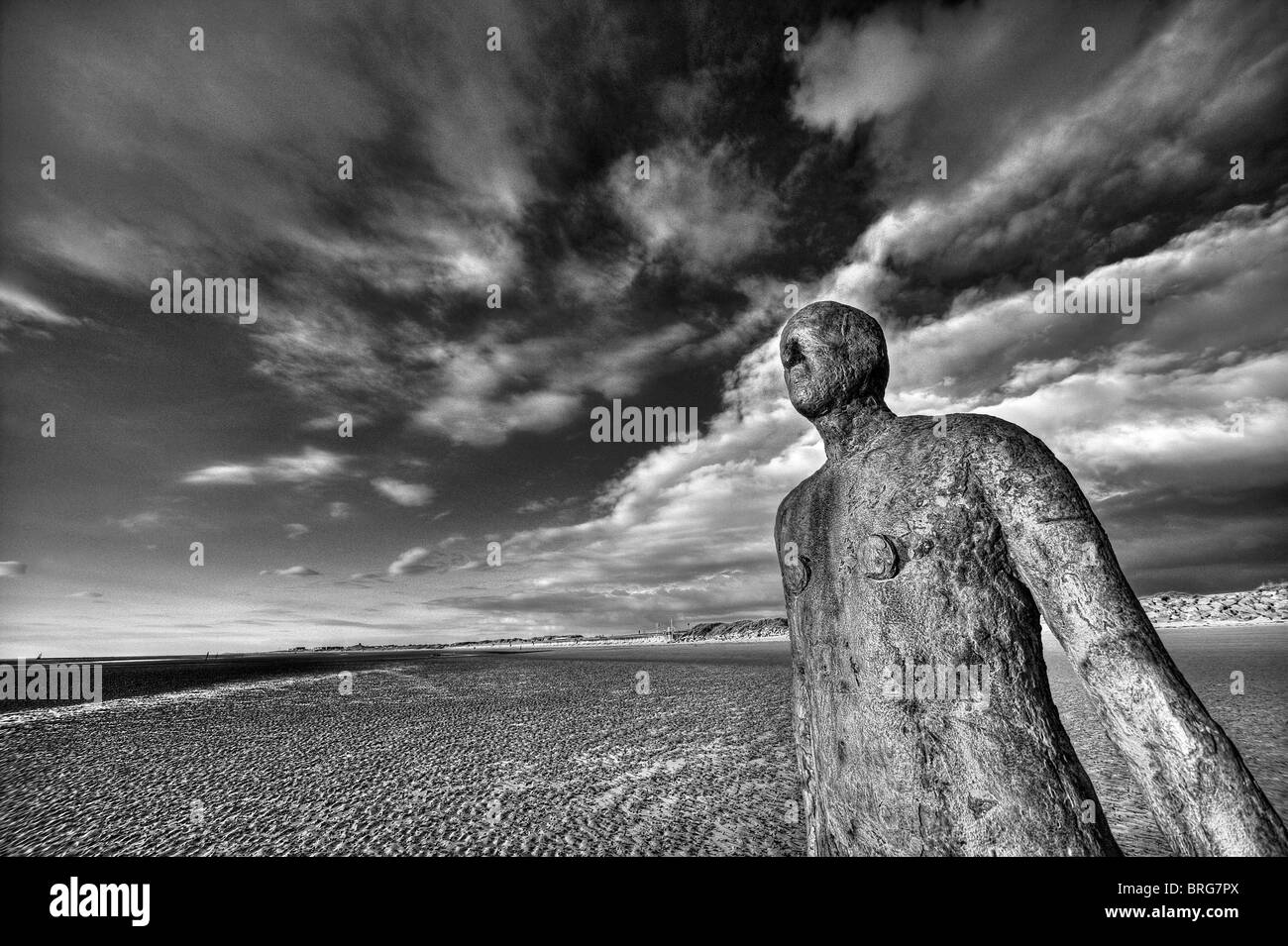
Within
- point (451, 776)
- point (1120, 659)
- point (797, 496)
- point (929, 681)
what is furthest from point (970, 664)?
point (451, 776)

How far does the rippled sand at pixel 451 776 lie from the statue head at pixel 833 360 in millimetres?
5594

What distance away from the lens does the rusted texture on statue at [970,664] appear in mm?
1498

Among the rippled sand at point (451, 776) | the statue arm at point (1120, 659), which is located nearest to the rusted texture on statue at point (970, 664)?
the statue arm at point (1120, 659)

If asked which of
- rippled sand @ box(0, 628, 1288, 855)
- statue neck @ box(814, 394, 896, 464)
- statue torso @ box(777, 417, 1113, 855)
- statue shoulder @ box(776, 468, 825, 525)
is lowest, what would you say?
rippled sand @ box(0, 628, 1288, 855)

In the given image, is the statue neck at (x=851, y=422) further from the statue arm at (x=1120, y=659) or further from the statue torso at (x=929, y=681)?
the statue arm at (x=1120, y=659)

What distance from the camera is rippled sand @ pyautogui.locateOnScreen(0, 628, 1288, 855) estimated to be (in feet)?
20.7

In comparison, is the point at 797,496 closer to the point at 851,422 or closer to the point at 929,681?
the point at 851,422

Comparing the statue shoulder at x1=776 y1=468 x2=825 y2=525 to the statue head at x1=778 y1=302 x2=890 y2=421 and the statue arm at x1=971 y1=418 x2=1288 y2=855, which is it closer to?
the statue head at x1=778 y1=302 x2=890 y2=421

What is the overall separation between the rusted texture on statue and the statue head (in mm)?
11

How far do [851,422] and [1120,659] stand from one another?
1180 millimetres

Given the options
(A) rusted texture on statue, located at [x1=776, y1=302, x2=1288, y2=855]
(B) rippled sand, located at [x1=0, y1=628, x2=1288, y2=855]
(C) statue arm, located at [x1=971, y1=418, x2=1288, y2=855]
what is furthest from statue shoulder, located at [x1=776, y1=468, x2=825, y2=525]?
(B) rippled sand, located at [x1=0, y1=628, x2=1288, y2=855]

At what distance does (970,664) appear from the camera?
5.86 feet

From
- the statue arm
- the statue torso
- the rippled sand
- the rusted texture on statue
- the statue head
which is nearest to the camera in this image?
the statue arm

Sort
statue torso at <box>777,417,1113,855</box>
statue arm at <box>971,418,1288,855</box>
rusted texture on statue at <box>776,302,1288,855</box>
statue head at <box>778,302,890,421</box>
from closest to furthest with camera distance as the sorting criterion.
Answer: statue arm at <box>971,418,1288,855</box> → rusted texture on statue at <box>776,302,1288,855</box> → statue torso at <box>777,417,1113,855</box> → statue head at <box>778,302,890,421</box>
